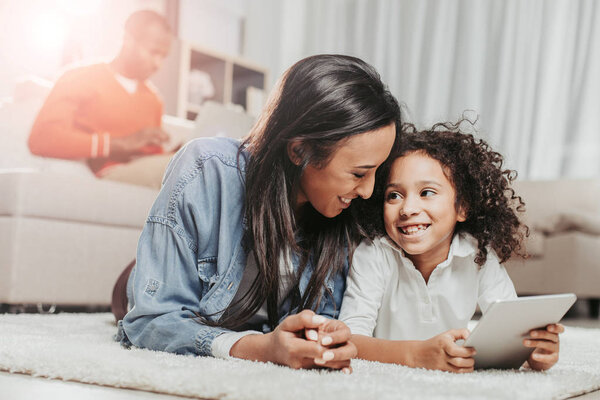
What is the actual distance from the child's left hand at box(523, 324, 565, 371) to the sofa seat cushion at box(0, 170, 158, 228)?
1377 mm

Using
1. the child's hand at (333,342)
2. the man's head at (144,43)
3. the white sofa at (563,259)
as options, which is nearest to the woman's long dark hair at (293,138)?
the child's hand at (333,342)

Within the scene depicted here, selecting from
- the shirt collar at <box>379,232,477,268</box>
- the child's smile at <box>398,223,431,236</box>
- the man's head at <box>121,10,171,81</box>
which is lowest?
the shirt collar at <box>379,232,477,268</box>

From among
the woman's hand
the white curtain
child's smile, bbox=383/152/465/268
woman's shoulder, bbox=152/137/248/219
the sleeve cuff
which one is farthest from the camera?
the white curtain

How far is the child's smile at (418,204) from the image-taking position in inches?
44.0

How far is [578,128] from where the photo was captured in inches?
141

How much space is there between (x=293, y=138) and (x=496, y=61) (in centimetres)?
331

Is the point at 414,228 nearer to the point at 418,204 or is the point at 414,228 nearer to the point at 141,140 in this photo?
the point at 418,204

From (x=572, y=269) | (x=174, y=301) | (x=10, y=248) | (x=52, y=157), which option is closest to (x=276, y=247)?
(x=174, y=301)

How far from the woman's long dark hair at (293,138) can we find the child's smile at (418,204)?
125 millimetres

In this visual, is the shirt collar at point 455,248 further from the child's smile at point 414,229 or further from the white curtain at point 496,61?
the white curtain at point 496,61

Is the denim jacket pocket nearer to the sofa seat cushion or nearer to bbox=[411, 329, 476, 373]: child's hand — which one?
bbox=[411, 329, 476, 373]: child's hand

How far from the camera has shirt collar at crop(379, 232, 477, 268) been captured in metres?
1.15

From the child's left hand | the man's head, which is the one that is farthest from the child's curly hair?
the man's head

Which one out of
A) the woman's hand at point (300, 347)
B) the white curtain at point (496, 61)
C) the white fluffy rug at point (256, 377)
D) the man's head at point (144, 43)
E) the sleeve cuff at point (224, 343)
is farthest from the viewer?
the white curtain at point (496, 61)
